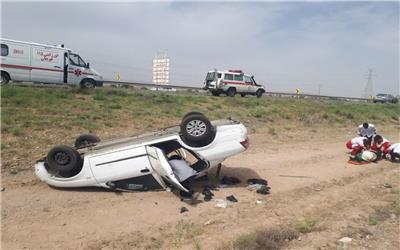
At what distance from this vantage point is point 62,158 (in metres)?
6.38

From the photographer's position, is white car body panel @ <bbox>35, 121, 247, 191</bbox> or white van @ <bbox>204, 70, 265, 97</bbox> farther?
white van @ <bbox>204, 70, 265, 97</bbox>

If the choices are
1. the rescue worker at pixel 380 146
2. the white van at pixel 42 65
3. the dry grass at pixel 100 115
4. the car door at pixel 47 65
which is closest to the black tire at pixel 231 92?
the dry grass at pixel 100 115

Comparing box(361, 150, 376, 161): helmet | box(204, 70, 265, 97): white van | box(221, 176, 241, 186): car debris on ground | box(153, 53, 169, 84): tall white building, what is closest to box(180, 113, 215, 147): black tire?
box(221, 176, 241, 186): car debris on ground

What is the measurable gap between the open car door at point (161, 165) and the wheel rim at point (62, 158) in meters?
1.31

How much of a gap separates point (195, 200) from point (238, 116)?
10159 millimetres

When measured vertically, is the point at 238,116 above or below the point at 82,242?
above

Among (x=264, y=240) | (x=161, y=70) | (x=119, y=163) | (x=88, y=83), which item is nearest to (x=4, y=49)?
(x=88, y=83)

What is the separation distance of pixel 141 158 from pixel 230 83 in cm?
A: 1992

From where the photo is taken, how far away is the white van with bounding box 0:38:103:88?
1711 centimetres

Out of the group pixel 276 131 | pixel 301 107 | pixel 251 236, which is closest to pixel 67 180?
pixel 251 236

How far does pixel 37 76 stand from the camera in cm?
1789

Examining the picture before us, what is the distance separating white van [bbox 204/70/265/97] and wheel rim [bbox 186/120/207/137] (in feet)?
61.8

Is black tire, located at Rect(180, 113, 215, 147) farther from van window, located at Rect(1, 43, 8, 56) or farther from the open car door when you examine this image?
van window, located at Rect(1, 43, 8, 56)

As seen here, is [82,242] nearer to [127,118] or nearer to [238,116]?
[127,118]
